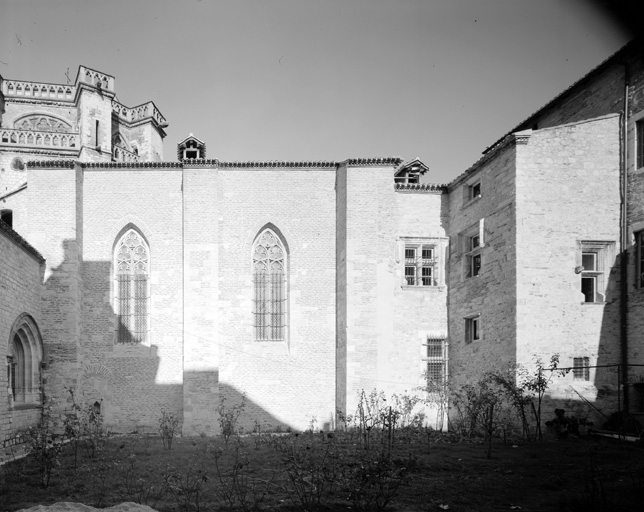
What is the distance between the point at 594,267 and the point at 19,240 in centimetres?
1720

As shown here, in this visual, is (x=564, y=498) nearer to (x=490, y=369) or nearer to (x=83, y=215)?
(x=490, y=369)

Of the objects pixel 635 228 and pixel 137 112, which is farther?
pixel 137 112

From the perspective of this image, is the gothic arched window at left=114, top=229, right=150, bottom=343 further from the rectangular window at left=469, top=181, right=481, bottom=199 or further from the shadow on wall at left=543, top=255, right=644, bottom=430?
the shadow on wall at left=543, top=255, right=644, bottom=430

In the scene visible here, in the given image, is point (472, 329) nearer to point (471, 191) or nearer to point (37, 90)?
point (471, 191)

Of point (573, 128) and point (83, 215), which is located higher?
point (573, 128)

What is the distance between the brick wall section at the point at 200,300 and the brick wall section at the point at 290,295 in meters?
0.69

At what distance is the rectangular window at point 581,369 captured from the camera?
15008 mm

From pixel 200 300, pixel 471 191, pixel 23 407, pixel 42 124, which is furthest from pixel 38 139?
pixel 471 191

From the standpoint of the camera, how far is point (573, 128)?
15.6 m

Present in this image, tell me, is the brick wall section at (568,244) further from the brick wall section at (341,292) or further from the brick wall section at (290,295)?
the brick wall section at (290,295)

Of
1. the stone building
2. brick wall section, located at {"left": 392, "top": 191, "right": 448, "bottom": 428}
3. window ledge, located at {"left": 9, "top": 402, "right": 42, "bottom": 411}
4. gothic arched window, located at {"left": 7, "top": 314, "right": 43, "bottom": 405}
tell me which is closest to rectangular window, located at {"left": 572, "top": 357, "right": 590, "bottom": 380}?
the stone building

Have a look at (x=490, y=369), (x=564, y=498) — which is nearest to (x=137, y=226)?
(x=490, y=369)

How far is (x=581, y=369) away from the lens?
1509cm

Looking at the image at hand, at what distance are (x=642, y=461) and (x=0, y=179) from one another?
3282 centimetres
